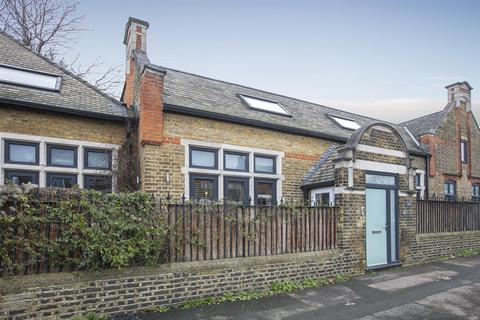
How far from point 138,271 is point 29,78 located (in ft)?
23.8

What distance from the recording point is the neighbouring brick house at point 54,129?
8.68 metres

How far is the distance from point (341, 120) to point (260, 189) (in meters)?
6.78

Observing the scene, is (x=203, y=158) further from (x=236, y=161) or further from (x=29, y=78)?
(x=29, y=78)

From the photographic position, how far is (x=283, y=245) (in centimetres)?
793

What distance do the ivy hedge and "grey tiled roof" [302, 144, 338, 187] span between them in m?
6.11

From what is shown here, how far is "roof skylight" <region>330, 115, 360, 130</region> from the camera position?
15.1 m

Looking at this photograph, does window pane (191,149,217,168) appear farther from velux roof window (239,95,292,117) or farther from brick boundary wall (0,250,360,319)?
brick boundary wall (0,250,360,319)

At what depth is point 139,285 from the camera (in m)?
6.02

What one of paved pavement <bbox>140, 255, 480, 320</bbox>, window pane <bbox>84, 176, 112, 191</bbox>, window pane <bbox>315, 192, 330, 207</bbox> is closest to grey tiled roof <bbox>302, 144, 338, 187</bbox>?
window pane <bbox>315, 192, 330, 207</bbox>

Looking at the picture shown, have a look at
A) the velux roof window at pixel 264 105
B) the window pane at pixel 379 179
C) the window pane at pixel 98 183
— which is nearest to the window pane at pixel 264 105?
the velux roof window at pixel 264 105

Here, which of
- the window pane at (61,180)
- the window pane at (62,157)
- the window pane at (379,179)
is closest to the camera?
the window pane at (61,180)

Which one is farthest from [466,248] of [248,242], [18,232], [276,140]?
[18,232]

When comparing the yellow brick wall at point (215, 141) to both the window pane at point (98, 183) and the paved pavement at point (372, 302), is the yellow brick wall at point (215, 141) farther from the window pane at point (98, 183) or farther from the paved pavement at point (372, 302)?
the paved pavement at point (372, 302)

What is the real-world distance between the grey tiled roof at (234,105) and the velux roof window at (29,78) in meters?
3.17
